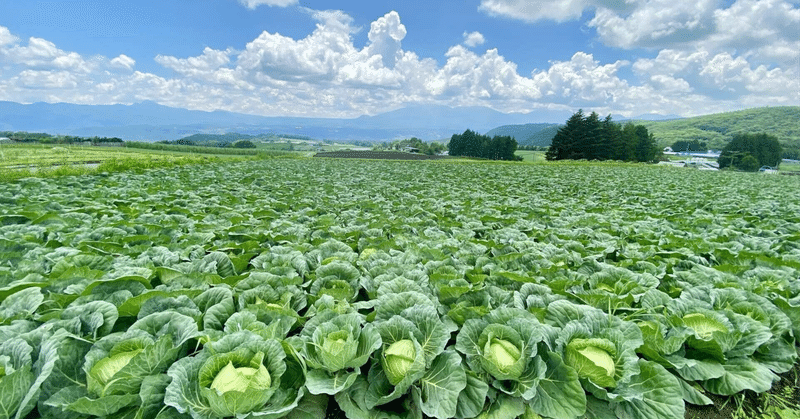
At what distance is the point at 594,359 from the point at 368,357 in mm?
1591

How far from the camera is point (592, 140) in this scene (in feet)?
218

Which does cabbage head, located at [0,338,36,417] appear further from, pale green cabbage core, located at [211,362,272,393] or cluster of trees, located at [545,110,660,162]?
cluster of trees, located at [545,110,660,162]

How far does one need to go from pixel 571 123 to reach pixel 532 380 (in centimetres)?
7649

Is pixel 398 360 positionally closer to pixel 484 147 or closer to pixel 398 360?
pixel 398 360

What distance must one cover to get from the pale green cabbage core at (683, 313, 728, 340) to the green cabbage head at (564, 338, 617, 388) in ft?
3.23

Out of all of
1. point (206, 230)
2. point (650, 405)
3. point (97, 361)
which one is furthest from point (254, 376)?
point (206, 230)

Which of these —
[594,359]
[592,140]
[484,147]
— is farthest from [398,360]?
[484,147]

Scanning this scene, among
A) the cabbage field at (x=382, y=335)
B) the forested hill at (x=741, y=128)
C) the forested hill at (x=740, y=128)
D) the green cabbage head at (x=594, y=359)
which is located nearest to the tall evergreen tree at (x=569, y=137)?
the cabbage field at (x=382, y=335)

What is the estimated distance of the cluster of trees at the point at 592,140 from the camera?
2623 inches

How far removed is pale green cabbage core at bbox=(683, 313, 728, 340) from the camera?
9.40ft

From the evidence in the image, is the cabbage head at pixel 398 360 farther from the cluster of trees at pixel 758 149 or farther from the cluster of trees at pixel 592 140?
the cluster of trees at pixel 758 149

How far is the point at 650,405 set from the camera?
2348 millimetres

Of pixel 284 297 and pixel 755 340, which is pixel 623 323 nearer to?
pixel 755 340

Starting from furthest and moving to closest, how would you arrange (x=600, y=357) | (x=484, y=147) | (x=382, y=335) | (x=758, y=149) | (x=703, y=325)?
(x=484, y=147) → (x=758, y=149) → (x=703, y=325) → (x=382, y=335) → (x=600, y=357)
